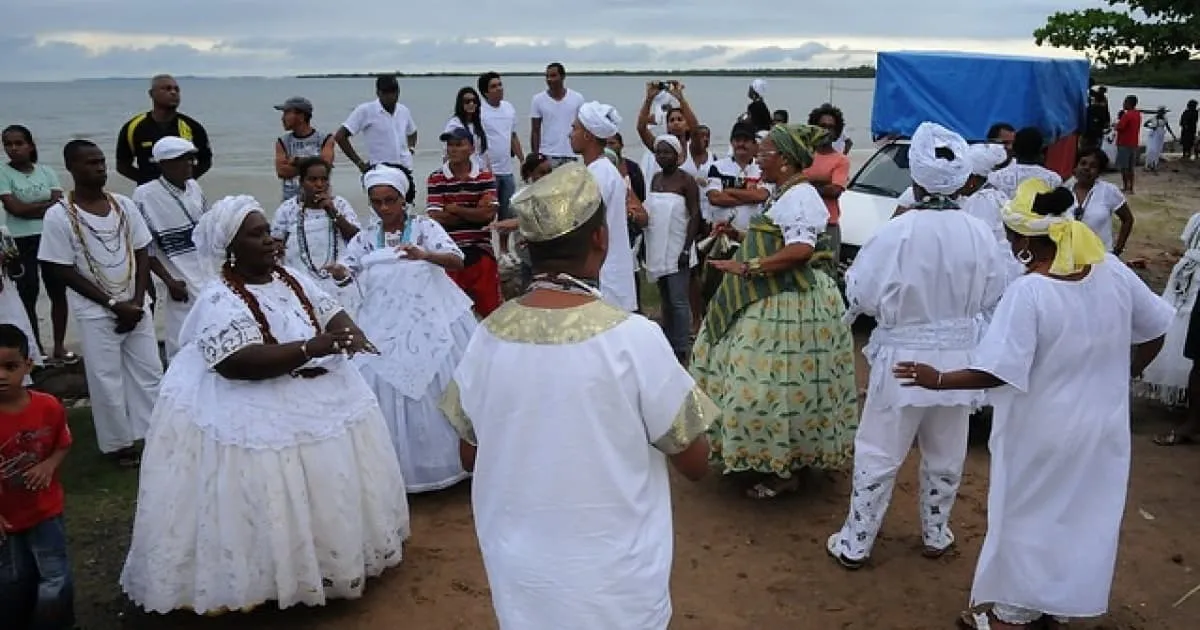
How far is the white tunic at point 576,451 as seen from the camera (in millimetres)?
2484

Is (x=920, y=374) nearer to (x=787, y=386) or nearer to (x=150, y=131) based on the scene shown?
(x=787, y=386)

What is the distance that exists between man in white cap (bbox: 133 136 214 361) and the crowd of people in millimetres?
19

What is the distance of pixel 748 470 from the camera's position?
18.4 ft

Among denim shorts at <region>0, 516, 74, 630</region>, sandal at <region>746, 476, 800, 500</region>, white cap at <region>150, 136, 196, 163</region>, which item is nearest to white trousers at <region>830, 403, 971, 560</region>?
sandal at <region>746, 476, 800, 500</region>

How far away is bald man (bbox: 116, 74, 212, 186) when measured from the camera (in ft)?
23.6

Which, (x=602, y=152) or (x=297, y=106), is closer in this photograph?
(x=602, y=152)

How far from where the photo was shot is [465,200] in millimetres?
7094

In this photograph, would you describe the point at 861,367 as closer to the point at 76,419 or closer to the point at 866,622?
the point at 866,622

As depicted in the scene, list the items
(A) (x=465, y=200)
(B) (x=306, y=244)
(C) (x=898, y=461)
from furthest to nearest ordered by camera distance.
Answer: (A) (x=465, y=200)
(B) (x=306, y=244)
(C) (x=898, y=461)

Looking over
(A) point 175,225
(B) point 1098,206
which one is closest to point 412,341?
(A) point 175,225

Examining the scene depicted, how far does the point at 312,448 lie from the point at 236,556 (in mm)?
532

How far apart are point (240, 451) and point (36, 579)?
36.8 inches

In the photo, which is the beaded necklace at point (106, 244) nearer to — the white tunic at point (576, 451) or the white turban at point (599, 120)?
the white turban at point (599, 120)

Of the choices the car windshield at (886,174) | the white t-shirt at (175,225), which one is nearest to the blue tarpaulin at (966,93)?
the car windshield at (886,174)
